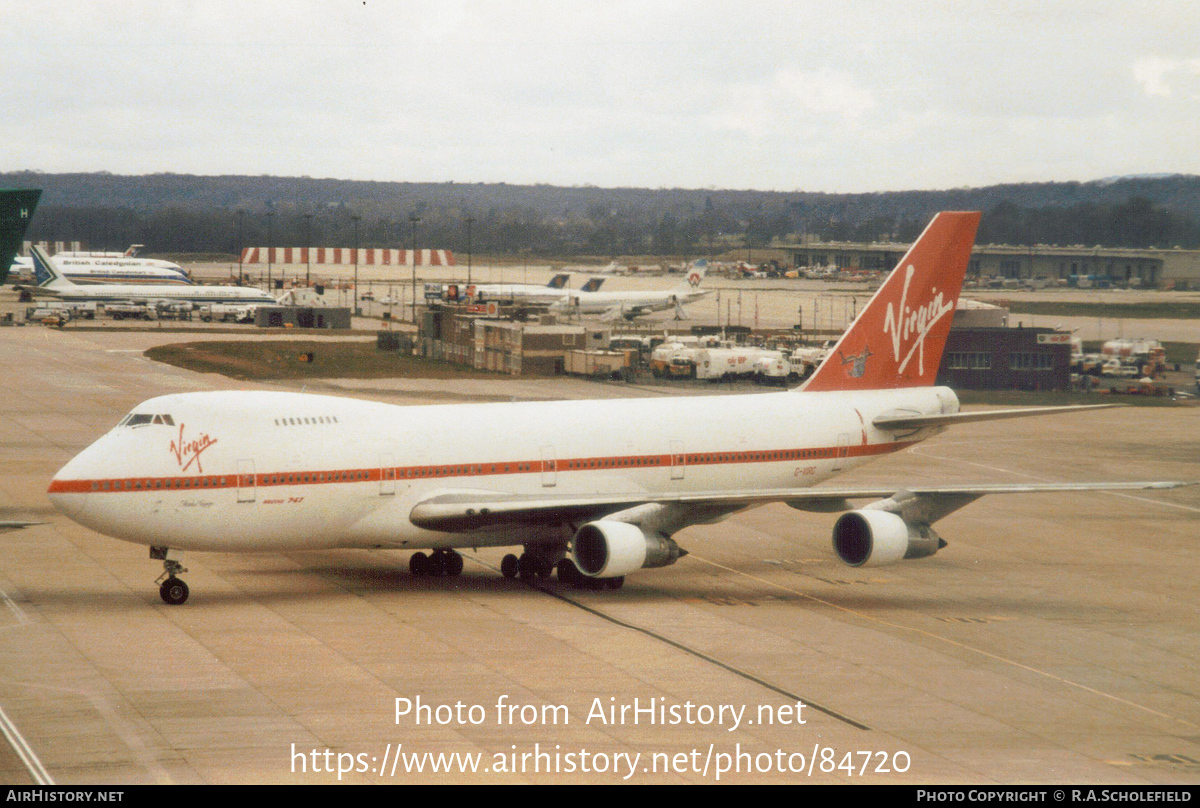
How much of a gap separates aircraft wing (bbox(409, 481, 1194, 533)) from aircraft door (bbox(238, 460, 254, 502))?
359 centimetres

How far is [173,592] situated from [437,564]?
636cm

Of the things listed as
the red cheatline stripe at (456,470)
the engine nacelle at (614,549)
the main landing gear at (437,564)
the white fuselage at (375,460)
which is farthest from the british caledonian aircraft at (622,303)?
the engine nacelle at (614,549)

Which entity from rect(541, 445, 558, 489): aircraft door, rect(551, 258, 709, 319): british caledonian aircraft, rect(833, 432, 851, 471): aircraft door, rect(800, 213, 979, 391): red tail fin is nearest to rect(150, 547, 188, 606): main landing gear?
rect(541, 445, 558, 489): aircraft door

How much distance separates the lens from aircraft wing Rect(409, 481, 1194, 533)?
2986cm

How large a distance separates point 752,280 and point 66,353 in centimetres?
9749

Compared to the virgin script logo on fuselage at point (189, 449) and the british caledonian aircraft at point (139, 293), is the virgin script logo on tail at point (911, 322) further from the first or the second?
the british caledonian aircraft at point (139, 293)

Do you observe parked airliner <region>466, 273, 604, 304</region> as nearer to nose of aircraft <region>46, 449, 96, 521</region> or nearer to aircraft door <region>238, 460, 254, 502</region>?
aircraft door <region>238, 460, 254, 502</region>

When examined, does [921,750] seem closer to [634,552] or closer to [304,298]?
[634,552]

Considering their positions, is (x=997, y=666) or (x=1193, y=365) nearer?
(x=997, y=666)

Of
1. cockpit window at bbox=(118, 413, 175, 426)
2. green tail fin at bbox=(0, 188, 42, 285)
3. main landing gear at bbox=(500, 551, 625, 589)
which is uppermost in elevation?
green tail fin at bbox=(0, 188, 42, 285)

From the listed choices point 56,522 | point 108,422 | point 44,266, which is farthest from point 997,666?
point 44,266

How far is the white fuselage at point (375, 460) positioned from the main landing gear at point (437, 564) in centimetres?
164

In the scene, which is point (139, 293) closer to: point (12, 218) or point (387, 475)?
point (12, 218)

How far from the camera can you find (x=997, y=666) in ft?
85.4
